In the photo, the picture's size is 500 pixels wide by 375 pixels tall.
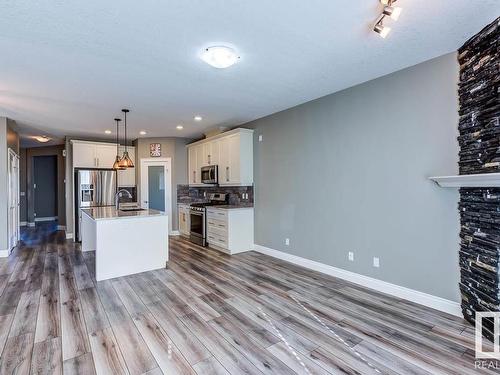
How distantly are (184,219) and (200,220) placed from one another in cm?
105

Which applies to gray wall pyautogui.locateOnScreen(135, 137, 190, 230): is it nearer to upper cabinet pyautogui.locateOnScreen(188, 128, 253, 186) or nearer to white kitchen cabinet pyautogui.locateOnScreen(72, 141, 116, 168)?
white kitchen cabinet pyautogui.locateOnScreen(72, 141, 116, 168)

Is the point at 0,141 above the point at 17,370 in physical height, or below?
above

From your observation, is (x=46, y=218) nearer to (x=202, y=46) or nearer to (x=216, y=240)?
(x=216, y=240)

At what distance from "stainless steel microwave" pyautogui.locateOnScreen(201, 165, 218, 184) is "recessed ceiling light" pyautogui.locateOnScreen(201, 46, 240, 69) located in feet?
11.1

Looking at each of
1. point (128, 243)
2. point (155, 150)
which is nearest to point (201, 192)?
point (155, 150)

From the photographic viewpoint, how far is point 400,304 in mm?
2965

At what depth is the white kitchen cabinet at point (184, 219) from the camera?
6.68 metres

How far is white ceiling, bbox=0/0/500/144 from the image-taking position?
2.04m

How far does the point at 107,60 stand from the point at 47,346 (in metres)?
2.67

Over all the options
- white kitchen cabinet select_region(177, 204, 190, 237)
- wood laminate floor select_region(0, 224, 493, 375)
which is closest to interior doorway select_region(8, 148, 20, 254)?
wood laminate floor select_region(0, 224, 493, 375)

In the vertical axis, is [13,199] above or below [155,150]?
below

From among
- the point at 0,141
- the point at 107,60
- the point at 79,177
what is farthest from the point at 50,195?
the point at 107,60

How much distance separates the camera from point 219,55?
2590 millimetres

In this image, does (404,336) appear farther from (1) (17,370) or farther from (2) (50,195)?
(2) (50,195)
